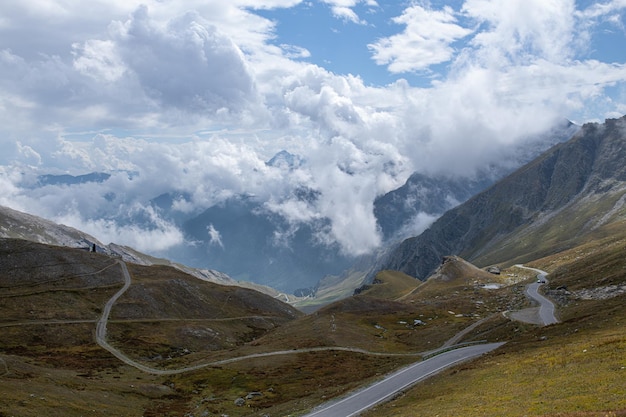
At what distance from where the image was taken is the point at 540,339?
70.9 meters

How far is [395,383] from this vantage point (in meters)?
66.2

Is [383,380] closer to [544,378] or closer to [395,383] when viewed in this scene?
[395,383]

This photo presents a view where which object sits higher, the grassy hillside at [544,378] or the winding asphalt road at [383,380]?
the grassy hillside at [544,378]

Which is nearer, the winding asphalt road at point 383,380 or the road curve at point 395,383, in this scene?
the road curve at point 395,383

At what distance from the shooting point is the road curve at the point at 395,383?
2244 inches

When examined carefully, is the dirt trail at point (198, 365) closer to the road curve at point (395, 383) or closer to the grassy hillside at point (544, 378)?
the road curve at point (395, 383)

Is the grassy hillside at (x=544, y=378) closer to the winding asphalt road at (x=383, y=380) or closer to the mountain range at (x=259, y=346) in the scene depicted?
the mountain range at (x=259, y=346)

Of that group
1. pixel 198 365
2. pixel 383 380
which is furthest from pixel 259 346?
pixel 383 380

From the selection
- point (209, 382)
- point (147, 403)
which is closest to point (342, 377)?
point (209, 382)

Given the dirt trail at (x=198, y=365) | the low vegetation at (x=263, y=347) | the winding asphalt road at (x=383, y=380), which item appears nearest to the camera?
the low vegetation at (x=263, y=347)

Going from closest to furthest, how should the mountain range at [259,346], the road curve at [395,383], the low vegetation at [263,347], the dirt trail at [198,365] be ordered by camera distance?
the low vegetation at [263,347] → the mountain range at [259,346] → the road curve at [395,383] → the dirt trail at [198,365]

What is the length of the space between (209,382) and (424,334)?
56.3 metres

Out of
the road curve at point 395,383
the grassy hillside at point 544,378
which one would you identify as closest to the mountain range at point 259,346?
the grassy hillside at point 544,378

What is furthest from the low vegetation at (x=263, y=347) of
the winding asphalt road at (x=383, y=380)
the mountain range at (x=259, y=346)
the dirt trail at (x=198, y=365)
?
the winding asphalt road at (x=383, y=380)
